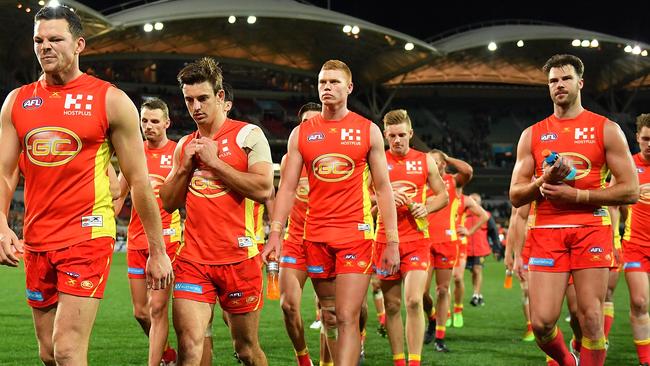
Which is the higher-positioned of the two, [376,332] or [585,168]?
[585,168]

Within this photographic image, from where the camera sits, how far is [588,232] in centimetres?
636

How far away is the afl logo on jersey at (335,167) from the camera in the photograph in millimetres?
6715

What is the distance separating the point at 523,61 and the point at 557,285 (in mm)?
46074

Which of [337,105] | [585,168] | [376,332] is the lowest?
[376,332]

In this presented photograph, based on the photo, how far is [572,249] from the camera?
641 cm

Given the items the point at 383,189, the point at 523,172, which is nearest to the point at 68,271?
the point at 383,189

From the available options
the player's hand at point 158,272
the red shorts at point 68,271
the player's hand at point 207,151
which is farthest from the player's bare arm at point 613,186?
the red shorts at point 68,271

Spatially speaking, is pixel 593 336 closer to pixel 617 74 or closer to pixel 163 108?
pixel 163 108

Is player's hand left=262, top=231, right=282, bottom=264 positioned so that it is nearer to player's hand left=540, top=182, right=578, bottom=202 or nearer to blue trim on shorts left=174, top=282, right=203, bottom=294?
blue trim on shorts left=174, top=282, right=203, bottom=294

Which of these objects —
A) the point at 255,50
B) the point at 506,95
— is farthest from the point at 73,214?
the point at 506,95

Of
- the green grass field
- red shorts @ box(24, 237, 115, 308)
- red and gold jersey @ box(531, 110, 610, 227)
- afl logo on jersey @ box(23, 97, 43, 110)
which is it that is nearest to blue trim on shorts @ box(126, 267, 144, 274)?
the green grass field

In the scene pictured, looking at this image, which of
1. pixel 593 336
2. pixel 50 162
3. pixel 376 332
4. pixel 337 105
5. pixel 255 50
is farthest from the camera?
pixel 255 50

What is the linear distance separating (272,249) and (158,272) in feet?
4.60

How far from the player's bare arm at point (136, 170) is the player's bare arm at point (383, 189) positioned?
2.17 meters
